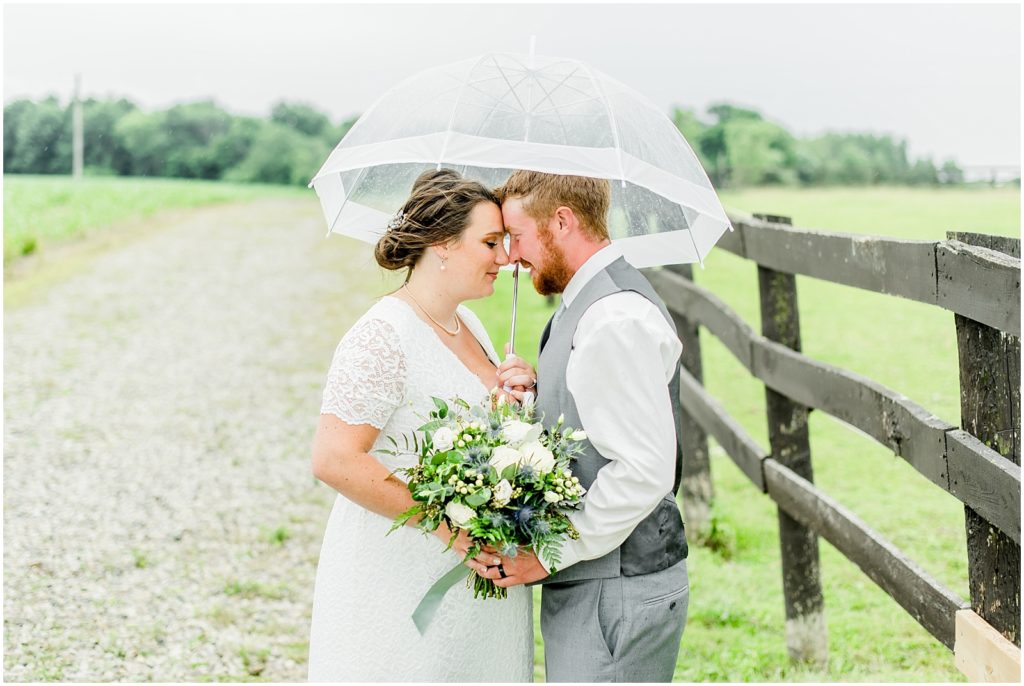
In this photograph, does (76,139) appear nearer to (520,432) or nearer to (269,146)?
(269,146)

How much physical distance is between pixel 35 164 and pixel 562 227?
123 feet

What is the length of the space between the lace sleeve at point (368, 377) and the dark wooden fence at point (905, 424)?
153 centimetres

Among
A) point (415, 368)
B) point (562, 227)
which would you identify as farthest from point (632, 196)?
point (415, 368)

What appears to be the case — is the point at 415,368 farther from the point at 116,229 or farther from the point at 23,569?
the point at 116,229

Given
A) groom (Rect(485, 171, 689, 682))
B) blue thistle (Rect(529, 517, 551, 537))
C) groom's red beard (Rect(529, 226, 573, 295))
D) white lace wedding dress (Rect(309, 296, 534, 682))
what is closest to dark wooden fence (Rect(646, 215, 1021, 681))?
groom (Rect(485, 171, 689, 682))

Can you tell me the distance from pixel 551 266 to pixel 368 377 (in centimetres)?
57

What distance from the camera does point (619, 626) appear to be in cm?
247

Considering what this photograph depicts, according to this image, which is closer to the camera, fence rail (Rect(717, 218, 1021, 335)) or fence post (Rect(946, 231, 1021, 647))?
fence rail (Rect(717, 218, 1021, 335))

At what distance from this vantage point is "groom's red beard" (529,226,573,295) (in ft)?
8.38

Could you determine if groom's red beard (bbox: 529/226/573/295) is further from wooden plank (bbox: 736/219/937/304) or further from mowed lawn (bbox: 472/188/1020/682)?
mowed lawn (bbox: 472/188/1020/682)

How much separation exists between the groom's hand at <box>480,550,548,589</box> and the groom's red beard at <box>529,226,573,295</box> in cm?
70

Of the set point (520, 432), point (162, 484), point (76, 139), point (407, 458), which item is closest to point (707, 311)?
point (407, 458)

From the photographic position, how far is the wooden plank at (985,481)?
95.3 inches

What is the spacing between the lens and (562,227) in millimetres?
2547
